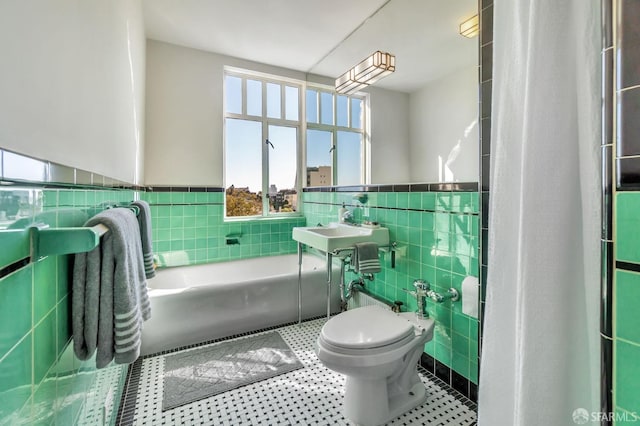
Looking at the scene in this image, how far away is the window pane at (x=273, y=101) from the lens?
3432 mm

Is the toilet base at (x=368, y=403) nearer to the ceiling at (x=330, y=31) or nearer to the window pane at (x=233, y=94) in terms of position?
the ceiling at (x=330, y=31)

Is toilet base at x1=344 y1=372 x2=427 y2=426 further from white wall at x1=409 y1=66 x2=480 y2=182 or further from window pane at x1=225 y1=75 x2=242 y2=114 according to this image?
window pane at x1=225 y1=75 x2=242 y2=114

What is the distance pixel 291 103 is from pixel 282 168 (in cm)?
82

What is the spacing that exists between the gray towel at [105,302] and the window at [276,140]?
243 centimetres

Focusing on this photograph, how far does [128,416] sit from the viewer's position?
153 cm

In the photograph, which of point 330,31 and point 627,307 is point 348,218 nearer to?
point 330,31

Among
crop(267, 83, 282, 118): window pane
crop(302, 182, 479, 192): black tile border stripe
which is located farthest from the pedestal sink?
crop(267, 83, 282, 118): window pane

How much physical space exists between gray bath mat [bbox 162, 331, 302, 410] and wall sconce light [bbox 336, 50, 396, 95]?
2.39 m

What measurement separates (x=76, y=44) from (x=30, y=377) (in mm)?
908

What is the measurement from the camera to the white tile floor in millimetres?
1515

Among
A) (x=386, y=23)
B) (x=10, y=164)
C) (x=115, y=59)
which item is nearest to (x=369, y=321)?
(x=10, y=164)

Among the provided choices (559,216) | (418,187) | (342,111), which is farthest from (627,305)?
(342,111)

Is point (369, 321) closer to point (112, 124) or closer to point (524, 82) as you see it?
point (524, 82)

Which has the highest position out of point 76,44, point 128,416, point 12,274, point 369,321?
point 76,44
